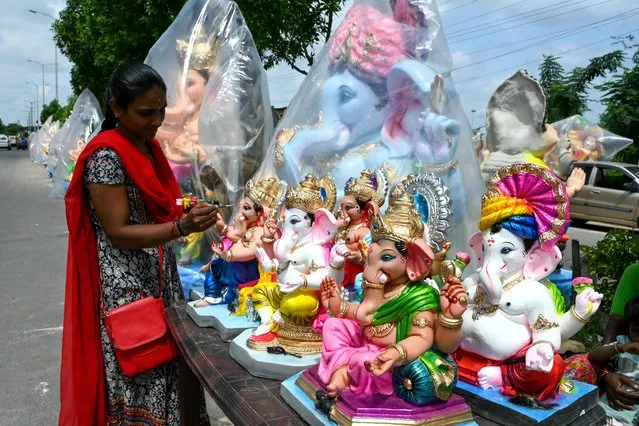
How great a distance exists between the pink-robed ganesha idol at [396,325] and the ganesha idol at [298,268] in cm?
44

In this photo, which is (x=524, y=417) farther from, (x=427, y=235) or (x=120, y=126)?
(x=120, y=126)

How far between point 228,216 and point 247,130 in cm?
67

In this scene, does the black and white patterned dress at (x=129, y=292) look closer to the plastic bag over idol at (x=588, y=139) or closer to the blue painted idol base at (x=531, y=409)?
the blue painted idol base at (x=531, y=409)

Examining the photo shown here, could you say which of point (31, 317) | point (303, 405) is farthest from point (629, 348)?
point (31, 317)

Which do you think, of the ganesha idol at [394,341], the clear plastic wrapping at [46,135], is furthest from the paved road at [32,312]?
the clear plastic wrapping at [46,135]

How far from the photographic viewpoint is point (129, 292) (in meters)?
2.00

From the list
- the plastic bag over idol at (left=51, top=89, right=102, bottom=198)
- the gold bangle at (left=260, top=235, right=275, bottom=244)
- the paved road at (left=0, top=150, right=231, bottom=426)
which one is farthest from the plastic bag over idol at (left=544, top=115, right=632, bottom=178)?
the plastic bag over idol at (left=51, top=89, right=102, bottom=198)

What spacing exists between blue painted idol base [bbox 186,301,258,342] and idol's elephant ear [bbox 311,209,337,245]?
1.42ft

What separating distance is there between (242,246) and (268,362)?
0.99m

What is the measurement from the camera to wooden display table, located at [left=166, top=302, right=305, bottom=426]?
1.44 metres

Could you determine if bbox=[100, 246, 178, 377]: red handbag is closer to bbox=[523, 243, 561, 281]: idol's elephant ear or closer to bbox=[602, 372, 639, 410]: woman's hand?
bbox=[523, 243, 561, 281]: idol's elephant ear

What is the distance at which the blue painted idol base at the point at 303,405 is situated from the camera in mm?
1360

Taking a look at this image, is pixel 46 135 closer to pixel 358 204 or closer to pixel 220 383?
pixel 358 204

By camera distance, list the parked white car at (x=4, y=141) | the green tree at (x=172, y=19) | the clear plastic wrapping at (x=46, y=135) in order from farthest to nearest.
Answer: the parked white car at (x=4, y=141), the clear plastic wrapping at (x=46, y=135), the green tree at (x=172, y=19)
